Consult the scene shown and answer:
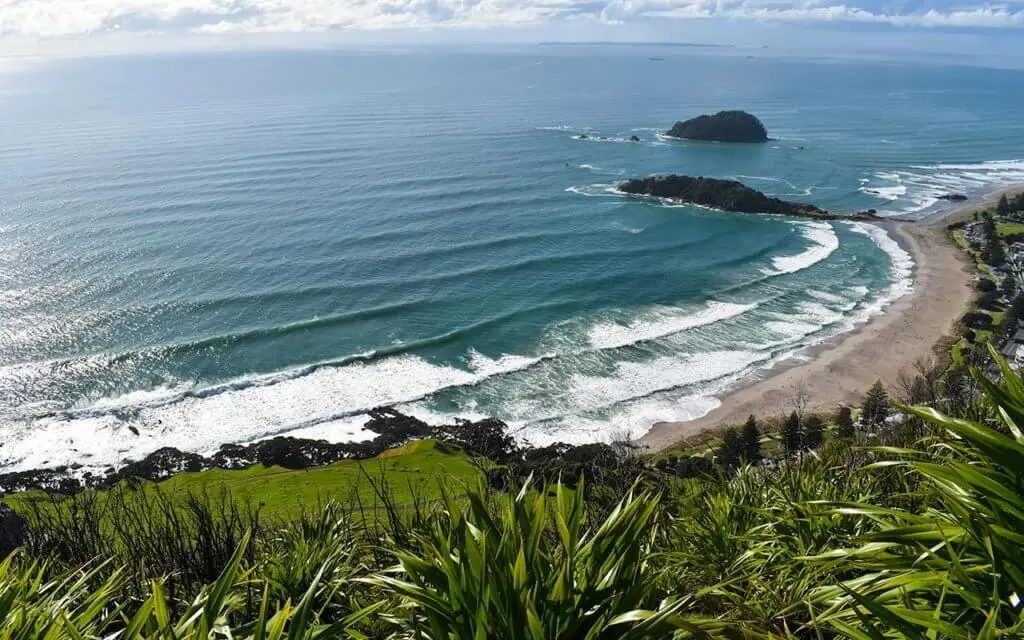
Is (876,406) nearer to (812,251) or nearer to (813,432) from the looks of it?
(813,432)

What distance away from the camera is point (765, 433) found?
34.7 meters

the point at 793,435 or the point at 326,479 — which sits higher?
the point at 793,435

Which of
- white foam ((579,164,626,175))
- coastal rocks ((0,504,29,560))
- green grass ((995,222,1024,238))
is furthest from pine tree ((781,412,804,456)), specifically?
white foam ((579,164,626,175))

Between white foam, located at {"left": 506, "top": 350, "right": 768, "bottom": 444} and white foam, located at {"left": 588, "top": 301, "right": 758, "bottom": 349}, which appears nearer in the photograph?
white foam, located at {"left": 506, "top": 350, "right": 768, "bottom": 444}

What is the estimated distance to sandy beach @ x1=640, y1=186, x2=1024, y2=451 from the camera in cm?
3728

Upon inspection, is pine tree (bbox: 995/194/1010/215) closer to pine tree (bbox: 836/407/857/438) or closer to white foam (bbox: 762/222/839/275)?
white foam (bbox: 762/222/839/275)

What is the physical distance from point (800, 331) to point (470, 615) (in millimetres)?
45391

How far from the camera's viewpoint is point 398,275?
51469mm

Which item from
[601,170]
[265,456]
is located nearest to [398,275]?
[265,456]

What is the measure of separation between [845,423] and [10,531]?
1319 inches

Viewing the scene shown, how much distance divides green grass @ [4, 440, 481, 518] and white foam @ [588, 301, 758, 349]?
15141 millimetres

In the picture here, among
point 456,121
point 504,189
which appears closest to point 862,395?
point 504,189

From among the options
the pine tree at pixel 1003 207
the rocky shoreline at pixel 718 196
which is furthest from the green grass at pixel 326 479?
the pine tree at pixel 1003 207

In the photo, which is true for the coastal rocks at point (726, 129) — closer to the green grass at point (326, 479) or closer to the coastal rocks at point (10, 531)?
the green grass at point (326, 479)
